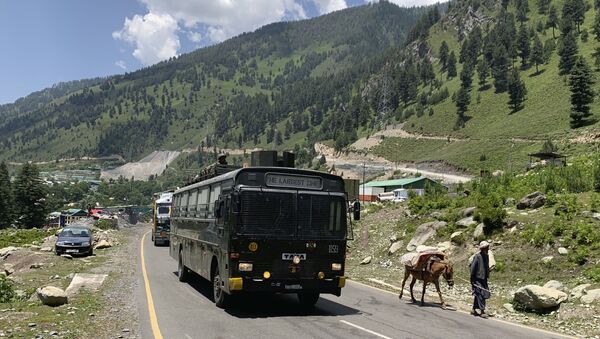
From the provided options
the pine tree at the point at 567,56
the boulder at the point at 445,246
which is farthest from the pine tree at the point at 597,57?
the boulder at the point at 445,246

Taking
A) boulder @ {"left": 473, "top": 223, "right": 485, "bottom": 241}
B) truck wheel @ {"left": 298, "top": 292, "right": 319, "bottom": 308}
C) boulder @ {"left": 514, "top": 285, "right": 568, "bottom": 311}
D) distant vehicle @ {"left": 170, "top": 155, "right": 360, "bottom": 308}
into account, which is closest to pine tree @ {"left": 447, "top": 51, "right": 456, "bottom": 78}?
boulder @ {"left": 473, "top": 223, "right": 485, "bottom": 241}

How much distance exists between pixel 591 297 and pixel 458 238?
9452mm

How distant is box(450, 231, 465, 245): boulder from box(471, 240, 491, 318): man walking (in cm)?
973

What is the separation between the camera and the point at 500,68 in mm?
147250

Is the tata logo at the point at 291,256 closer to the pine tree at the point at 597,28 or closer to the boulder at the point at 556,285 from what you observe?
the boulder at the point at 556,285

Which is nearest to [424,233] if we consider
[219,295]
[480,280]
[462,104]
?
[480,280]

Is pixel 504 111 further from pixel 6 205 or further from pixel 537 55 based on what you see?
pixel 6 205

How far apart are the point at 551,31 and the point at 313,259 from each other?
585ft

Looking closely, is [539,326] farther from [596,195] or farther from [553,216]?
[596,195]

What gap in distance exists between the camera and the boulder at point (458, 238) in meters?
23.5

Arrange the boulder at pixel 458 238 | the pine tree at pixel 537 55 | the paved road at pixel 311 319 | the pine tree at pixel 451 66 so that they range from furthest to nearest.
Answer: the pine tree at pixel 451 66, the pine tree at pixel 537 55, the boulder at pixel 458 238, the paved road at pixel 311 319

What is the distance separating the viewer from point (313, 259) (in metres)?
12.8

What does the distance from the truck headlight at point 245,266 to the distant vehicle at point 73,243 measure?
72.0ft

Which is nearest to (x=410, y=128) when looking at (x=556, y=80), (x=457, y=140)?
(x=457, y=140)
